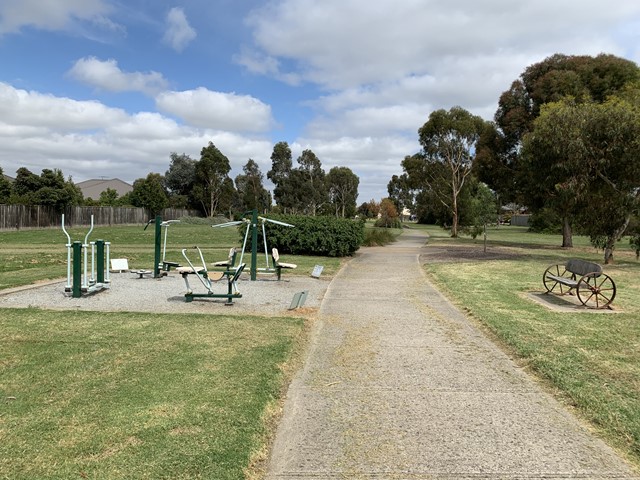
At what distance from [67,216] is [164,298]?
4207 cm

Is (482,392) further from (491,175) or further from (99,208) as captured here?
(99,208)

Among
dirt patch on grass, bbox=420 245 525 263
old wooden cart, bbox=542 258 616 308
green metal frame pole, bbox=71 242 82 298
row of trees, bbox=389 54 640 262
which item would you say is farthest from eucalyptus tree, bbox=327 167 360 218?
green metal frame pole, bbox=71 242 82 298

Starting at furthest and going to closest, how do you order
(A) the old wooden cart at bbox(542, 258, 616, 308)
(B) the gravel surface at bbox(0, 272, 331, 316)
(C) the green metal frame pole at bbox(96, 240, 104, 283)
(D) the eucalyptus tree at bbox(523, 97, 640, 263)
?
1. (D) the eucalyptus tree at bbox(523, 97, 640, 263)
2. (C) the green metal frame pole at bbox(96, 240, 104, 283)
3. (A) the old wooden cart at bbox(542, 258, 616, 308)
4. (B) the gravel surface at bbox(0, 272, 331, 316)

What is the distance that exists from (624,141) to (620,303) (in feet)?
30.6

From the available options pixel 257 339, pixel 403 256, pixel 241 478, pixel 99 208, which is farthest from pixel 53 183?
pixel 241 478

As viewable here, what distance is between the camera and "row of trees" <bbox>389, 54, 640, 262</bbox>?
17.5 m

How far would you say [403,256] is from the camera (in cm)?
2161

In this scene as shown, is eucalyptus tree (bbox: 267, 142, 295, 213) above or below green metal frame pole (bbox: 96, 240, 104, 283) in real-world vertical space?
above

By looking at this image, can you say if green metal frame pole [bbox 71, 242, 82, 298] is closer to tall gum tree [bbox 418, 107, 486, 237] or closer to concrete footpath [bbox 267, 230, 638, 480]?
concrete footpath [bbox 267, 230, 638, 480]

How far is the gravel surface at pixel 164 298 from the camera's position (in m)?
8.81

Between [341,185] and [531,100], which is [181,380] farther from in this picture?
[341,185]

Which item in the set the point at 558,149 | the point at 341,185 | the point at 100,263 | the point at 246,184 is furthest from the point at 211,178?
the point at 100,263

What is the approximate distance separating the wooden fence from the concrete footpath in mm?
40063

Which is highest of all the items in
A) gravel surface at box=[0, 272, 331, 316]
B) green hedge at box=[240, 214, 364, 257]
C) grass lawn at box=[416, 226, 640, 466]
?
green hedge at box=[240, 214, 364, 257]
